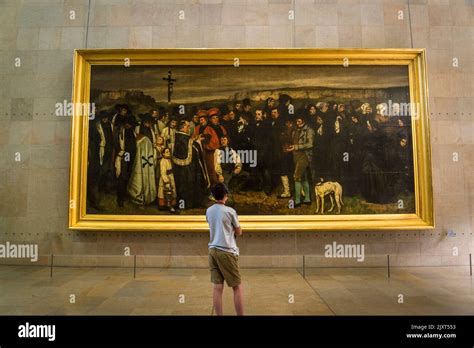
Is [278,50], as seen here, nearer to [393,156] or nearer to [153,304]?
[393,156]

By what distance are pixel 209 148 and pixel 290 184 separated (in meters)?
2.14

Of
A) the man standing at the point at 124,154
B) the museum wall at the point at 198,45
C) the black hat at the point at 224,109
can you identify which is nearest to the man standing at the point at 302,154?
the museum wall at the point at 198,45

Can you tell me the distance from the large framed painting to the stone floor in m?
1.08

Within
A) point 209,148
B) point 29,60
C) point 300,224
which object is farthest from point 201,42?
point 300,224

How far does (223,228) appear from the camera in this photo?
434cm

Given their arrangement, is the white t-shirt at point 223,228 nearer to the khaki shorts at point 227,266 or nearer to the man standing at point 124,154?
the khaki shorts at point 227,266

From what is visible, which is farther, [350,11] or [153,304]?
[350,11]

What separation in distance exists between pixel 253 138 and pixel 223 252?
4270mm

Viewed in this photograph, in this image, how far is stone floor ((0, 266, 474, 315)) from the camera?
5094mm

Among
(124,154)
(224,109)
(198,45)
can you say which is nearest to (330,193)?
(224,109)

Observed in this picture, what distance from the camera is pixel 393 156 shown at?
Answer: 8102mm

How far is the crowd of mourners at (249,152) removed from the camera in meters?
8.04

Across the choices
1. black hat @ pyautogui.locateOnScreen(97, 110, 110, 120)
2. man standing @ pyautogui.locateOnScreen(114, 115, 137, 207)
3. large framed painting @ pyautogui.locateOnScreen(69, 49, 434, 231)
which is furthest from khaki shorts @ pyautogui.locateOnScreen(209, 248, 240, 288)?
black hat @ pyautogui.locateOnScreen(97, 110, 110, 120)

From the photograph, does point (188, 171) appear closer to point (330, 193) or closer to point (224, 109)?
point (224, 109)
